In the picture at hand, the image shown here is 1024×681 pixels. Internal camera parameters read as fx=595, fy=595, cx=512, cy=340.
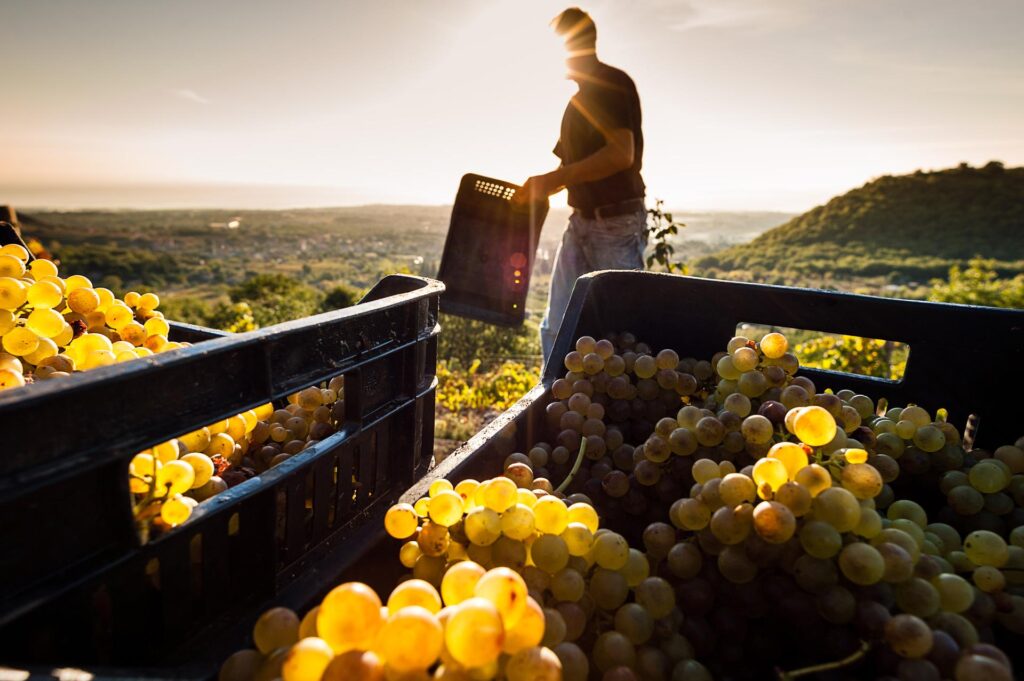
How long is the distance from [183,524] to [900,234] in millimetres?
Result: 55444

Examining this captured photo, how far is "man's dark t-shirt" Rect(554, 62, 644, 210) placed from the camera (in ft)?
11.3

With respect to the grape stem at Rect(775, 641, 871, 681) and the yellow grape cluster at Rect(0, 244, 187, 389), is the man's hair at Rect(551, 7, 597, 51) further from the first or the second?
the grape stem at Rect(775, 641, 871, 681)

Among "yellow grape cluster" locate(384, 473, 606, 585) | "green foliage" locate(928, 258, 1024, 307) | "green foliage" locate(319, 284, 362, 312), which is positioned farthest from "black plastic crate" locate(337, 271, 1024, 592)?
"green foliage" locate(319, 284, 362, 312)

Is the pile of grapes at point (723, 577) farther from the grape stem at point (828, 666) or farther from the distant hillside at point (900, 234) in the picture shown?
the distant hillside at point (900, 234)

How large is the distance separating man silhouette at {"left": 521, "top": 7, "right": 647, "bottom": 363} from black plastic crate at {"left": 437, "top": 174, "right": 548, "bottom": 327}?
0.19 m

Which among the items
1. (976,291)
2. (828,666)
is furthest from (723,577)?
(976,291)

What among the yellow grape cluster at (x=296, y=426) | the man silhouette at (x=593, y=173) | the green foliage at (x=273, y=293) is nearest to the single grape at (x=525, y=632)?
the yellow grape cluster at (x=296, y=426)

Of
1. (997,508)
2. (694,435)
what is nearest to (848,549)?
(694,435)

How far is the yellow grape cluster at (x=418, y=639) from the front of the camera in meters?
0.61

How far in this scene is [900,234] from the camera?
4622 centimetres

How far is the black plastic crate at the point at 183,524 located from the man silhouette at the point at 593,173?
98.6 inches

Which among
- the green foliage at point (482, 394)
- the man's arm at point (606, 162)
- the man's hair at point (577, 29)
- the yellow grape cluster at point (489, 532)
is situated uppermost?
the man's hair at point (577, 29)

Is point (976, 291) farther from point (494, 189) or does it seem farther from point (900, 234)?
point (900, 234)

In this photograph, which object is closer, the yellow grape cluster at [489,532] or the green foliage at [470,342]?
the yellow grape cluster at [489,532]
